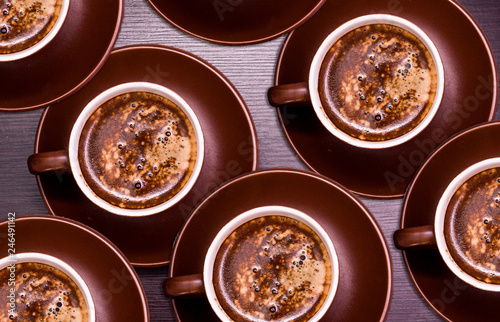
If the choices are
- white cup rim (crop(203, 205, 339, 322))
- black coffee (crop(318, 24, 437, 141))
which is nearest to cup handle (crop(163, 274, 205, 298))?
white cup rim (crop(203, 205, 339, 322))

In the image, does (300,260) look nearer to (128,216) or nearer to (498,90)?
(128,216)

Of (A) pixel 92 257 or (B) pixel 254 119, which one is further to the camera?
(B) pixel 254 119

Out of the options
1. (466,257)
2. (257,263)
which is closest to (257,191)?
(257,263)

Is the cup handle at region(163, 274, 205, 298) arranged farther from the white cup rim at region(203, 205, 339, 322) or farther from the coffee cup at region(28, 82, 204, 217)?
the coffee cup at region(28, 82, 204, 217)

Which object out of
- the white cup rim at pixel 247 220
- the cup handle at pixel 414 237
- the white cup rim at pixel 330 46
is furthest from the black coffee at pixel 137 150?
the cup handle at pixel 414 237

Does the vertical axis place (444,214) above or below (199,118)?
below

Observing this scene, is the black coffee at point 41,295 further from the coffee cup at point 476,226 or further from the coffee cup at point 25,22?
the coffee cup at point 476,226

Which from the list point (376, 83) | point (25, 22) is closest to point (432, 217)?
point (376, 83)

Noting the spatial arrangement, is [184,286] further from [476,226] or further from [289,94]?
[476,226]
